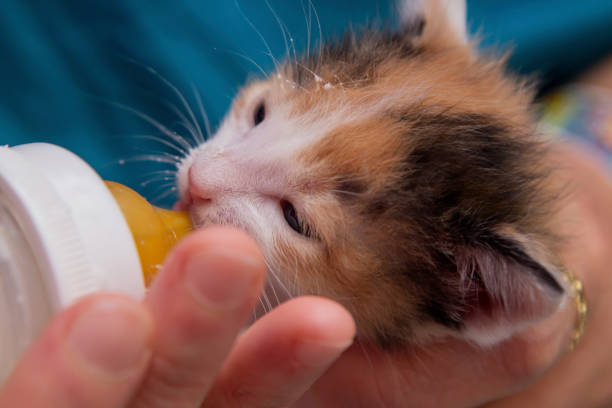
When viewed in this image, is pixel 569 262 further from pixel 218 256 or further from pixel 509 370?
A: pixel 218 256

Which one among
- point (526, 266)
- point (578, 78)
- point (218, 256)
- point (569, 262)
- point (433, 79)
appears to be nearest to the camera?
point (218, 256)

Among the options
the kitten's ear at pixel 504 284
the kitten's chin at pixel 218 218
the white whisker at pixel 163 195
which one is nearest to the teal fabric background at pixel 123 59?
the white whisker at pixel 163 195

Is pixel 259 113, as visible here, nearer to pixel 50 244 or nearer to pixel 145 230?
pixel 145 230

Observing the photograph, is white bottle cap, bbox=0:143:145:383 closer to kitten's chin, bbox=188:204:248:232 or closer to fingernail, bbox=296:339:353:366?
fingernail, bbox=296:339:353:366

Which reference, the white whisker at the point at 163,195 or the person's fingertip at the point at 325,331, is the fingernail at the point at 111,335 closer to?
the person's fingertip at the point at 325,331

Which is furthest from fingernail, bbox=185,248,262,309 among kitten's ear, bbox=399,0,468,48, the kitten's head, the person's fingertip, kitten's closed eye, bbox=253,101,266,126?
kitten's ear, bbox=399,0,468,48

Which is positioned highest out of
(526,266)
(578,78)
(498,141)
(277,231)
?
(578,78)

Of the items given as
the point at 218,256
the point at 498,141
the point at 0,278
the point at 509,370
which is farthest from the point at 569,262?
the point at 0,278
